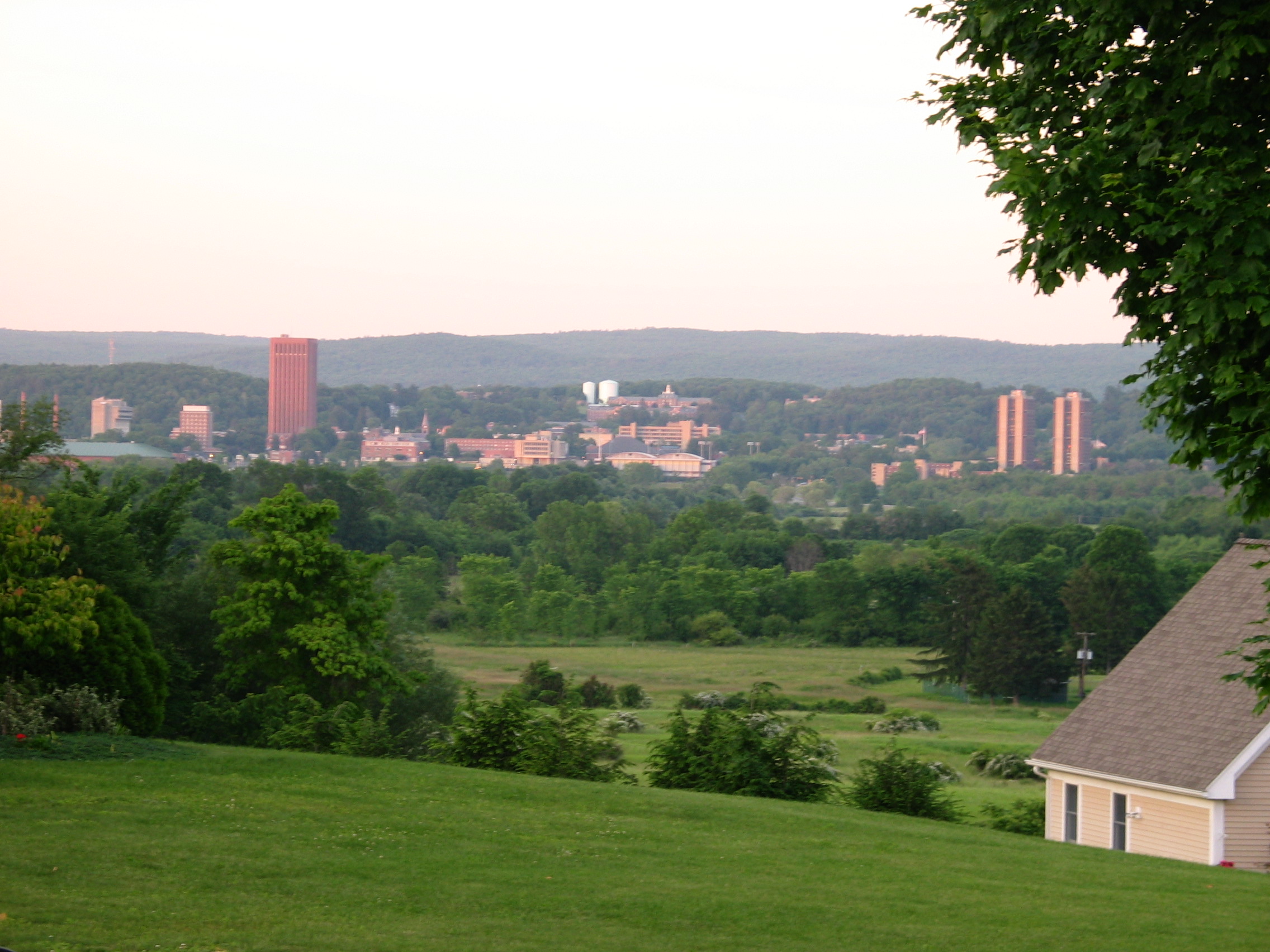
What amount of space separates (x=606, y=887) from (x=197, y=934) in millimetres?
3328

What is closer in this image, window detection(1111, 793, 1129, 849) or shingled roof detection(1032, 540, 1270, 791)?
shingled roof detection(1032, 540, 1270, 791)

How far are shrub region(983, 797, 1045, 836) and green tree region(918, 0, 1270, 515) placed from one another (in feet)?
41.5

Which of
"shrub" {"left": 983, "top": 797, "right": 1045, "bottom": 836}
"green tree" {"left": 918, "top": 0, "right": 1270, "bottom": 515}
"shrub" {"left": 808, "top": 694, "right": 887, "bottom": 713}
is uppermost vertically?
"green tree" {"left": 918, "top": 0, "right": 1270, "bottom": 515}

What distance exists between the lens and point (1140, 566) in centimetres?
8312

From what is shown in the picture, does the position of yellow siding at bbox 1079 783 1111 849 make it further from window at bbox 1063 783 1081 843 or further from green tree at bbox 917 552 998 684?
green tree at bbox 917 552 998 684

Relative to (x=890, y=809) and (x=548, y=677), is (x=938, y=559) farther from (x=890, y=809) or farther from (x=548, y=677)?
(x=890, y=809)

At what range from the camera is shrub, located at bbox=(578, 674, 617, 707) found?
57594mm

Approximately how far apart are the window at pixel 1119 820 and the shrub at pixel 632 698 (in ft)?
136

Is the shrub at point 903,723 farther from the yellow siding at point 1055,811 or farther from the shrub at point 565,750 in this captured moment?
the shrub at point 565,750

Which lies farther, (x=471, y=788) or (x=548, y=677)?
(x=548, y=677)

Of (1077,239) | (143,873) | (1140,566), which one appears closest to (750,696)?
(143,873)

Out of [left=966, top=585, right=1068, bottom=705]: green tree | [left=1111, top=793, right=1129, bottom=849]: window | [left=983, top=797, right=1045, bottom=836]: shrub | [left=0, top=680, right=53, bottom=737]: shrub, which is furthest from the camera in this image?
[left=966, top=585, right=1068, bottom=705]: green tree

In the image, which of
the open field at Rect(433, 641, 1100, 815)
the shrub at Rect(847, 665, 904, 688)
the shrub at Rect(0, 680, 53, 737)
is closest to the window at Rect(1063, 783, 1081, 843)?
the open field at Rect(433, 641, 1100, 815)

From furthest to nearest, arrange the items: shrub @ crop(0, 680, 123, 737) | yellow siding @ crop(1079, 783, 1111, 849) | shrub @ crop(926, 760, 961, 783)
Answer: shrub @ crop(926, 760, 961, 783), yellow siding @ crop(1079, 783, 1111, 849), shrub @ crop(0, 680, 123, 737)
